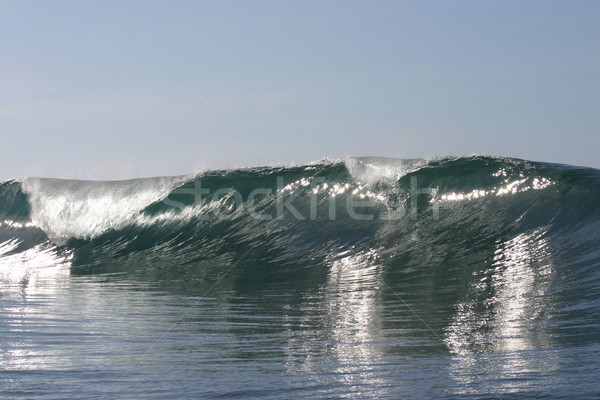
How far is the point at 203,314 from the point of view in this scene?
6.41m

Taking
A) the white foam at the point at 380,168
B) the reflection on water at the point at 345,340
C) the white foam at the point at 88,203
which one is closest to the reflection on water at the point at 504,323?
the reflection on water at the point at 345,340

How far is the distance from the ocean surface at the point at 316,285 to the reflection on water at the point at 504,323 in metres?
0.02

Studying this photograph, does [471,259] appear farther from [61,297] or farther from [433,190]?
[61,297]

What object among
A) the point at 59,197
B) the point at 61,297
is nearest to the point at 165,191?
the point at 59,197

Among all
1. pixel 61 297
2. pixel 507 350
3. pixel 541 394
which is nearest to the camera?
pixel 541 394

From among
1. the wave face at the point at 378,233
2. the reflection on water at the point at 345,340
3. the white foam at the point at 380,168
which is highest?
the white foam at the point at 380,168

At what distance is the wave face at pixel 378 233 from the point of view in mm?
6477

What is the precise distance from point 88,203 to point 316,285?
38.9ft

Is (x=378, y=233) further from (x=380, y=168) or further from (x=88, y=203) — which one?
(x=88, y=203)

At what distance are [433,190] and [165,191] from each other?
738 cm

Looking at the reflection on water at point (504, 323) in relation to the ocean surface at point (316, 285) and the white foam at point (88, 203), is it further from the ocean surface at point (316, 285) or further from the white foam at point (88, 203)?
the white foam at point (88, 203)

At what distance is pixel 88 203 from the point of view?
18.6 m

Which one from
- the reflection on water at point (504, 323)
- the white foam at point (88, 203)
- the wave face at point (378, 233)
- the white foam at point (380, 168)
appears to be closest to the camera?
the reflection on water at point (504, 323)

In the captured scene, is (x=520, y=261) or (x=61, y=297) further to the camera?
(x=520, y=261)
